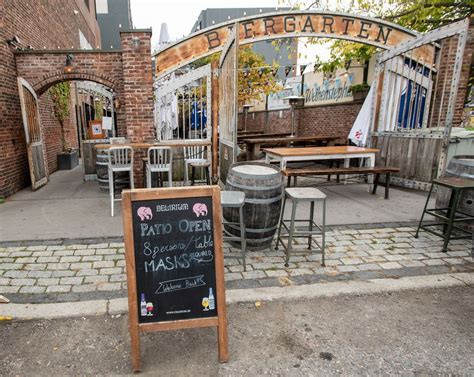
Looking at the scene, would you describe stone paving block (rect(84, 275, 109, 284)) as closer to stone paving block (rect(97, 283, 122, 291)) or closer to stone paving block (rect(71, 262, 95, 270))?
stone paving block (rect(97, 283, 122, 291))

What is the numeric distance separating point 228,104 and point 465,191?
404 centimetres

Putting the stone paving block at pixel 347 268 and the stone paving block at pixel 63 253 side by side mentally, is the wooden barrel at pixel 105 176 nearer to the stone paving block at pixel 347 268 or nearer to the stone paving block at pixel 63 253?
the stone paving block at pixel 63 253

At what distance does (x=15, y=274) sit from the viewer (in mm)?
3396

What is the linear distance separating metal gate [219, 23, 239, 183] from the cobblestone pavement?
7.71ft

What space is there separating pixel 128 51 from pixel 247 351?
6414 mm

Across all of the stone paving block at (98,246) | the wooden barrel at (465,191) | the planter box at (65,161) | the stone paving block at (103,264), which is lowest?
the stone paving block at (103,264)

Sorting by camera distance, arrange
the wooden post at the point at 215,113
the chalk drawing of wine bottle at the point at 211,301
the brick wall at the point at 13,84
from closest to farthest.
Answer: the chalk drawing of wine bottle at the point at 211,301
the brick wall at the point at 13,84
the wooden post at the point at 215,113

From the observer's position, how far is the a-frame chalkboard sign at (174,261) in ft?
7.13

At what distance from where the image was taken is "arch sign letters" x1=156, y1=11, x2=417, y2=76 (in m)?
6.91

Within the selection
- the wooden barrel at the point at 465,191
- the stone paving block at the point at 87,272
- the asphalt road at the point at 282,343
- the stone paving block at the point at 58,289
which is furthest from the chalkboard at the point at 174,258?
the wooden barrel at the point at 465,191

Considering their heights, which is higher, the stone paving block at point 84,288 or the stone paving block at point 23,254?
the stone paving block at point 23,254

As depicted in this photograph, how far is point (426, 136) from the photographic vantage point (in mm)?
6758

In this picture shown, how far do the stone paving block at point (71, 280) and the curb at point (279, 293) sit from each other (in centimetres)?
36

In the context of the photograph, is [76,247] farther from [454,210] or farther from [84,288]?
[454,210]
